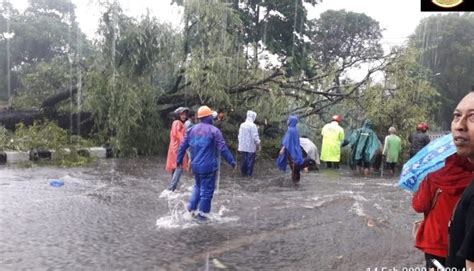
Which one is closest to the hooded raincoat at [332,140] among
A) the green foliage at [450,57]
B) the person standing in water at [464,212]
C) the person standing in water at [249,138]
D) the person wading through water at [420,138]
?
the person wading through water at [420,138]

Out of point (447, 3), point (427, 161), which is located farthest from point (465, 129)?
point (447, 3)

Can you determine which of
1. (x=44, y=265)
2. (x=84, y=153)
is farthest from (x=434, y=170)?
(x=84, y=153)

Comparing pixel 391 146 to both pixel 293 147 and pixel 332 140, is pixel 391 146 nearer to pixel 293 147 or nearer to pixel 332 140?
pixel 332 140

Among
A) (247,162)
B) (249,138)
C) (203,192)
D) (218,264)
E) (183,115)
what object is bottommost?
(218,264)

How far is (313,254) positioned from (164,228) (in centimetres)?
191

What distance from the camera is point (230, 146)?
15359mm

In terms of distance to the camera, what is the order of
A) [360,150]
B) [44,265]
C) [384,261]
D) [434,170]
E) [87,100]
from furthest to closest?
[87,100] < [360,150] < [384,261] < [44,265] < [434,170]

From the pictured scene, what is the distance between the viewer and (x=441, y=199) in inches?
113

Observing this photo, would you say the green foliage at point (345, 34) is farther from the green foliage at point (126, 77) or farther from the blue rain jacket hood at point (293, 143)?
the blue rain jacket hood at point (293, 143)

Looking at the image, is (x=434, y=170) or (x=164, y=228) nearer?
(x=434, y=170)

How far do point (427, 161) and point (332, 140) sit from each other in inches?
393

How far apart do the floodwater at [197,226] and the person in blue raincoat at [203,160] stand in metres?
0.25

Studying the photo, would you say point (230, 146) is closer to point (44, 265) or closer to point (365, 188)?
point (365, 188)

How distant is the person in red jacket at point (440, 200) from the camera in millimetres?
2795
